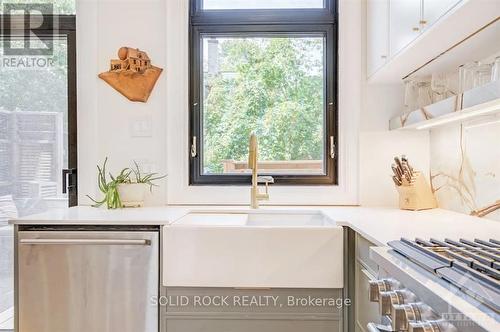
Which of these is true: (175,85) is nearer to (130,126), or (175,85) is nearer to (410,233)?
(130,126)

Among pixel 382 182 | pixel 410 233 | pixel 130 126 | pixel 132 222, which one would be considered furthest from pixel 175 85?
pixel 410 233

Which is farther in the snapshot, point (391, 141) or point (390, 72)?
point (391, 141)

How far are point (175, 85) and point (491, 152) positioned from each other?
66.2 inches

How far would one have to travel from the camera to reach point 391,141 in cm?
237

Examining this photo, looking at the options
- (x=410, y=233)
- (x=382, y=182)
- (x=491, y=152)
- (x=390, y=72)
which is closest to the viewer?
(x=410, y=233)

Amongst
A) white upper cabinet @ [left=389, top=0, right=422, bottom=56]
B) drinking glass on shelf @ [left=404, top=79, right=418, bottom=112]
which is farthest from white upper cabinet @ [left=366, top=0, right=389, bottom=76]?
drinking glass on shelf @ [left=404, top=79, right=418, bottom=112]

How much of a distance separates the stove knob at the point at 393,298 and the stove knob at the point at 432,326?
9cm

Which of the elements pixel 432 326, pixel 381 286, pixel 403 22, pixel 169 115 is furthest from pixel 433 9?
pixel 169 115

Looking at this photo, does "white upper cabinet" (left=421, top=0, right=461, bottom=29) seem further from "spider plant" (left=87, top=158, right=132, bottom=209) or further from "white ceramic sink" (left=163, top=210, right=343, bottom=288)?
"spider plant" (left=87, top=158, right=132, bottom=209)

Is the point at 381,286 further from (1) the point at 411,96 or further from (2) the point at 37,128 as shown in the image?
(2) the point at 37,128

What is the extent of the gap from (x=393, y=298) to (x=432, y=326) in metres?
0.16

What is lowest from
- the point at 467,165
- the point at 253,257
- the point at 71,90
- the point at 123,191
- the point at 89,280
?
the point at 89,280

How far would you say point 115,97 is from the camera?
2.42 m

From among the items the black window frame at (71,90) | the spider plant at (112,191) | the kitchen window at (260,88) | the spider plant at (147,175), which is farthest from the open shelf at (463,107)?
the black window frame at (71,90)
